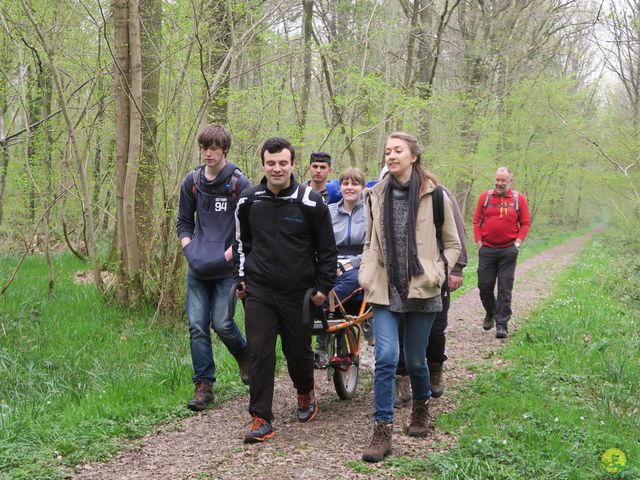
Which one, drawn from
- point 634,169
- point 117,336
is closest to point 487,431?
point 117,336

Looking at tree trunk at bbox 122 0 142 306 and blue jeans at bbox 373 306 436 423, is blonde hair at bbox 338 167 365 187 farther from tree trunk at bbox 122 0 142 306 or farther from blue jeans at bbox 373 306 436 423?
tree trunk at bbox 122 0 142 306

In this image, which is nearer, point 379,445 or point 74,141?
point 379,445

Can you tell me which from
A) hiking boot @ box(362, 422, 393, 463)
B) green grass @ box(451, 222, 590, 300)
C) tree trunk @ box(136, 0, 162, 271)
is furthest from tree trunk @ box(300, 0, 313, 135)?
hiking boot @ box(362, 422, 393, 463)

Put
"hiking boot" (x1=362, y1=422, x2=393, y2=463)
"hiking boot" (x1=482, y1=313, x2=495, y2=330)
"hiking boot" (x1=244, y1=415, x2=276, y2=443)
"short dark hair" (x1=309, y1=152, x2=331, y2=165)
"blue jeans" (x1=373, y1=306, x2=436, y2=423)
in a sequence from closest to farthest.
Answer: "hiking boot" (x1=362, y1=422, x2=393, y2=463)
"blue jeans" (x1=373, y1=306, x2=436, y2=423)
"hiking boot" (x1=244, y1=415, x2=276, y2=443)
"short dark hair" (x1=309, y1=152, x2=331, y2=165)
"hiking boot" (x1=482, y1=313, x2=495, y2=330)

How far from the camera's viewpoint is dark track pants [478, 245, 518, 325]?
8633mm

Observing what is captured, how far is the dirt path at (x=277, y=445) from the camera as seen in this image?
3.96 metres

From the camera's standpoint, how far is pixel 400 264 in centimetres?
439

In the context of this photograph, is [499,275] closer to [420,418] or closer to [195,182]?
[420,418]

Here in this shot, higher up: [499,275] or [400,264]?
[400,264]

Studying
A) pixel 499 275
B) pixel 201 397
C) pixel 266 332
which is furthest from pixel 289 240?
pixel 499 275

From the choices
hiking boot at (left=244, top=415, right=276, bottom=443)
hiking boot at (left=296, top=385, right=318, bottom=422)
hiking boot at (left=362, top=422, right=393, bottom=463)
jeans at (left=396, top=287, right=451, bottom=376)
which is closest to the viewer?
hiking boot at (left=362, top=422, right=393, bottom=463)

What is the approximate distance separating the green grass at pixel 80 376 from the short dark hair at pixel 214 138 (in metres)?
2.20

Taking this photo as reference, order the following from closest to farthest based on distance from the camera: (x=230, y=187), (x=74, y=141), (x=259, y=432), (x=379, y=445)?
(x=379, y=445)
(x=259, y=432)
(x=230, y=187)
(x=74, y=141)

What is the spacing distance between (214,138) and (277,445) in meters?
2.46
